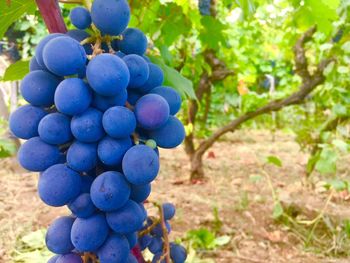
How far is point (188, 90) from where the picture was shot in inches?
47.4

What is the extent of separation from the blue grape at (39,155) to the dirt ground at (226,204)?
116 centimetres

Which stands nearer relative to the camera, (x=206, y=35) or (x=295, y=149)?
(x=206, y=35)

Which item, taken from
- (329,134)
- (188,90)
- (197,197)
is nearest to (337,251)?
(329,134)

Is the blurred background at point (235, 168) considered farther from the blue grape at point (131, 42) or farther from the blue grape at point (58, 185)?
the blue grape at point (58, 185)

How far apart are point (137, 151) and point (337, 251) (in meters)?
1.59

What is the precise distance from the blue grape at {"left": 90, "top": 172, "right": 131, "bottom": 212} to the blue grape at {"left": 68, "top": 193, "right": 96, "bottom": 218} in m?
0.03

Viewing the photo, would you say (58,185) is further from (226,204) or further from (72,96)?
(226,204)

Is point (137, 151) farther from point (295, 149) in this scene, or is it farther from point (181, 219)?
point (295, 149)

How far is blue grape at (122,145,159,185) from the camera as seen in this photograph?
689 mm

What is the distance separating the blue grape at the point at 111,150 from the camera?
0.71 meters

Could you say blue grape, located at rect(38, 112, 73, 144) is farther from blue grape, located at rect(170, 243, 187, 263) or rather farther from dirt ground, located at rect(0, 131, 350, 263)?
dirt ground, located at rect(0, 131, 350, 263)

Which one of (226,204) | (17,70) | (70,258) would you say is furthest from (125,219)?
(226,204)

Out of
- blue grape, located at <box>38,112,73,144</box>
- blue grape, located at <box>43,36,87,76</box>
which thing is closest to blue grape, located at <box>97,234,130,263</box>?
blue grape, located at <box>38,112,73,144</box>

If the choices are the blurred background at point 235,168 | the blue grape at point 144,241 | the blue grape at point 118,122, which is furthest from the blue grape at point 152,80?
the blue grape at point 144,241
